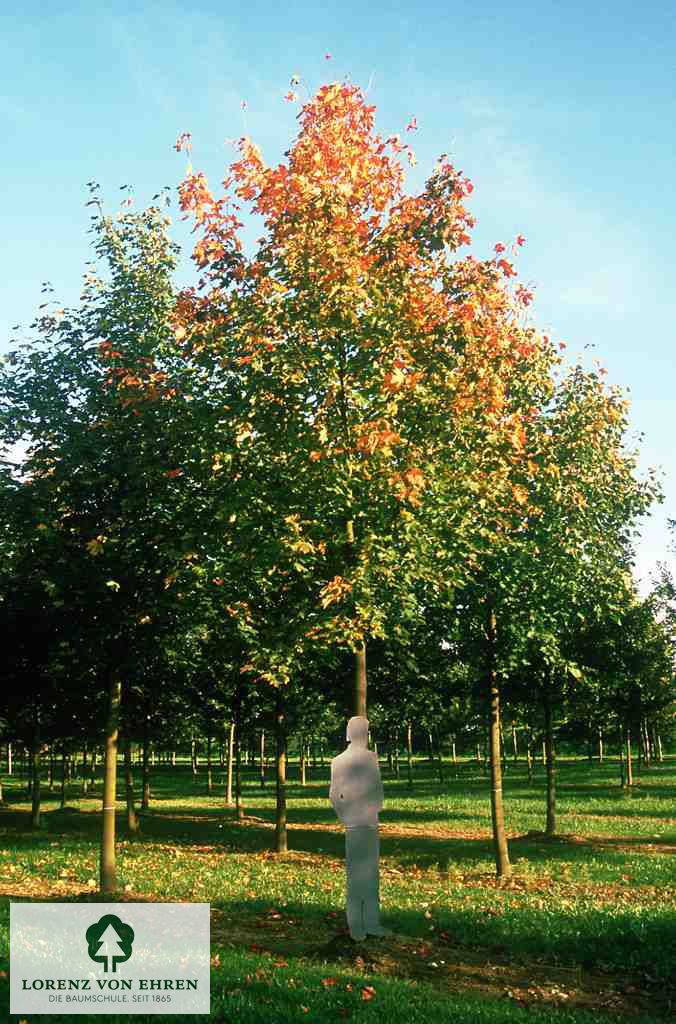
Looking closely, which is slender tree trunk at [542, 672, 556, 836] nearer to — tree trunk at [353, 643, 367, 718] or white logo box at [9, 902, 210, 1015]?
tree trunk at [353, 643, 367, 718]

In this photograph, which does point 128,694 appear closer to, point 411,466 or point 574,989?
point 411,466

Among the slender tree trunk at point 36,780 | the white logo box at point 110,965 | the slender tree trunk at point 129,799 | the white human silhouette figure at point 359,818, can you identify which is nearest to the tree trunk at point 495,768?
the white logo box at point 110,965

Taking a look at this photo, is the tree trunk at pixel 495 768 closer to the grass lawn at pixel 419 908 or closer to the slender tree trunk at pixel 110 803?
the grass lawn at pixel 419 908

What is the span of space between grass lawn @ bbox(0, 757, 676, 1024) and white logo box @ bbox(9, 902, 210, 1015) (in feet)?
0.87

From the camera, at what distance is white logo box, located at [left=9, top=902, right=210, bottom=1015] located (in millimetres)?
8836

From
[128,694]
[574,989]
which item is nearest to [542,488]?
[574,989]

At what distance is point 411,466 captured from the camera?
1262cm

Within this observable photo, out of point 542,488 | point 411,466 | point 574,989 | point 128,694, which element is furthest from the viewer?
point 128,694

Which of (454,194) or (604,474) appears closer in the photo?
(454,194)

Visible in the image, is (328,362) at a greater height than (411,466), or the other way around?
(328,362)

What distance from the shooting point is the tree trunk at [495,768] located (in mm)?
19078

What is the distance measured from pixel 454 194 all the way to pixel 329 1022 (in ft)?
36.6

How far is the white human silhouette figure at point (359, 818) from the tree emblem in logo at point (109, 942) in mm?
2680

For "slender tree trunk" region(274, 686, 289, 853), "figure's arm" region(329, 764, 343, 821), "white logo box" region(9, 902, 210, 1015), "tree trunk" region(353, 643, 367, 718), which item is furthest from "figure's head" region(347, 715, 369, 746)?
"slender tree trunk" region(274, 686, 289, 853)
